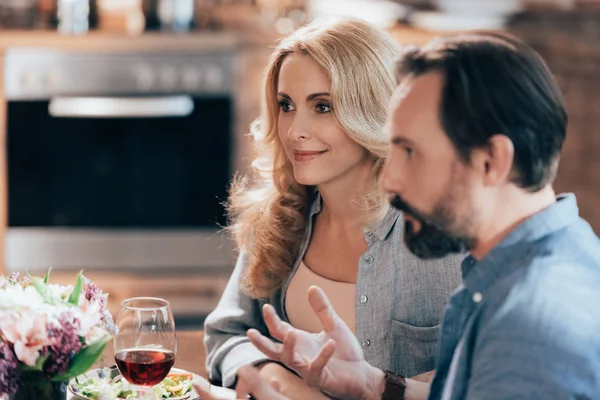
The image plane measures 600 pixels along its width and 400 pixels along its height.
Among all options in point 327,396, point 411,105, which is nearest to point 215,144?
point 327,396

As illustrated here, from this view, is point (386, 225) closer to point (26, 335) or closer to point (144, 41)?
point (26, 335)

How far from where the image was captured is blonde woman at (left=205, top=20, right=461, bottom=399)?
1914 mm

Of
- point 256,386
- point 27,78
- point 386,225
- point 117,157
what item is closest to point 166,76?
point 117,157

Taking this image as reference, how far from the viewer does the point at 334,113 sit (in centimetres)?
197

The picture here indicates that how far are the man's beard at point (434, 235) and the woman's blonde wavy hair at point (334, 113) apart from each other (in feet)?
2.18

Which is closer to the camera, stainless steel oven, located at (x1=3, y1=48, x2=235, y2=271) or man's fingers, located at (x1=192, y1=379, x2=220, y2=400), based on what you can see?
man's fingers, located at (x1=192, y1=379, x2=220, y2=400)

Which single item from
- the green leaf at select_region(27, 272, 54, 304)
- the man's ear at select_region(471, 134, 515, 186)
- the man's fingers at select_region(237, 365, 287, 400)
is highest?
the man's ear at select_region(471, 134, 515, 186)

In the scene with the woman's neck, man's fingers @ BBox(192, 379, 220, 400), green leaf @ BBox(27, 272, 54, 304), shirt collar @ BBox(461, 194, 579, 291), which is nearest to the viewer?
shirt collar @ BBox(461, 194, 579, 291)

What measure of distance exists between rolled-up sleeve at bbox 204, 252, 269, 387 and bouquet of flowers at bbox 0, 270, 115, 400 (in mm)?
337

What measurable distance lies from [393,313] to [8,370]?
78cm

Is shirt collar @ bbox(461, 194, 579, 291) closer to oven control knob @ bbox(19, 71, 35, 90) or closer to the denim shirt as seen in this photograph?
the denim shirt

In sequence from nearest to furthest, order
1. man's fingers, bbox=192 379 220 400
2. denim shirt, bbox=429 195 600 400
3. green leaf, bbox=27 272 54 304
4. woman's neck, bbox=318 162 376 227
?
denim shirt, bbox=429 195 600 400 < man's fingers, bbox=192 379 220 400 < green leaf, bbox=27 272 54 304 < woman's neck, bbox=318 162 376 227

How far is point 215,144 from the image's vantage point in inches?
156

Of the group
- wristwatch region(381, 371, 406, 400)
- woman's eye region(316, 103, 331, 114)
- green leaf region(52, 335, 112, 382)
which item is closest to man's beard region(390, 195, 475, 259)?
wristwatch region(381, 371, 406, 400)
